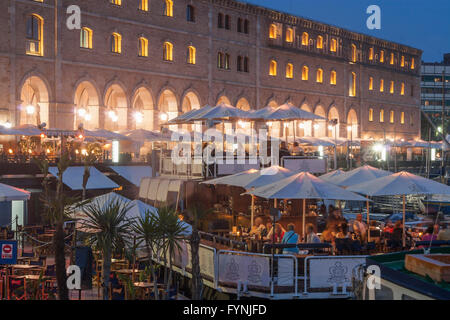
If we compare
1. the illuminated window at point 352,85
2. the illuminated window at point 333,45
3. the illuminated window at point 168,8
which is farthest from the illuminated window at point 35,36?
the illuminated window at point 352,85

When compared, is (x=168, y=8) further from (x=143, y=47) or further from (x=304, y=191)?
(x=304, y=191)

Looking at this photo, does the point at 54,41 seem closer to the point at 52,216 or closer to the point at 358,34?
the point at 52,216

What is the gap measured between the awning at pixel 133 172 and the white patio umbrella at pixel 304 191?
51.3 feet

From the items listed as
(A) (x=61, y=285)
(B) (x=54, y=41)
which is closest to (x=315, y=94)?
(B) (x=54, y=41)

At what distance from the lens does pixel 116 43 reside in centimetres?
3628

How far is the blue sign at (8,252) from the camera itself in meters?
11.9

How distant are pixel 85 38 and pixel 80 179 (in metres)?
11.3

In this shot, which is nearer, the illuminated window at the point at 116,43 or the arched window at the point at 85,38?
the arched window at the point at 85,38

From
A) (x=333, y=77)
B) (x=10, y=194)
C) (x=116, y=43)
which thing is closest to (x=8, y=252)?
(x=10, y=194)

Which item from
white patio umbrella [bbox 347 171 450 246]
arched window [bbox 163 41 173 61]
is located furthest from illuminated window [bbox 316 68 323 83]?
white patio umbrella [bbox 347 171 450 246]

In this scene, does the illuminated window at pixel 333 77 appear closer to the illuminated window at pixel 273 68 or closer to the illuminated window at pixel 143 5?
the illuminated window at pixel 273 68

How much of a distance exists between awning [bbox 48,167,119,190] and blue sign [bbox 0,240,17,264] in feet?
43.3

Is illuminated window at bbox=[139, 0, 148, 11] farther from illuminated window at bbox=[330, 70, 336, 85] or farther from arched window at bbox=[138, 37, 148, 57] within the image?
illuminated window at bbox=[330, 70, 336, 85]

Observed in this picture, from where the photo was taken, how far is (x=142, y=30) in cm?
3738
